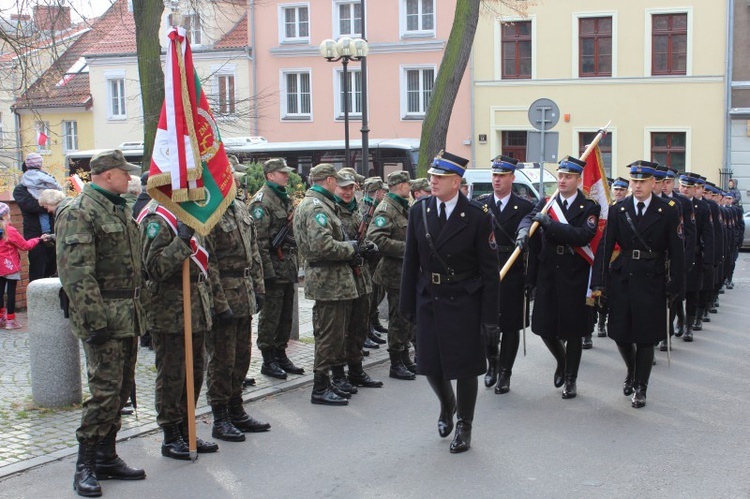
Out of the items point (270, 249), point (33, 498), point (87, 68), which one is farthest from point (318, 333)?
point (87, 68)

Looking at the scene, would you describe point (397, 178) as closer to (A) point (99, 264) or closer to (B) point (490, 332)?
(B) point (490, 332)

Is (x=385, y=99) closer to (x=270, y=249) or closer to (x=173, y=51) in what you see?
(x=270, y=249)

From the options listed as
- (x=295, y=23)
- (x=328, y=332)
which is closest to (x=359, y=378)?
(x=328, y=332)

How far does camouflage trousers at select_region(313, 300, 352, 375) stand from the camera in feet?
27.6

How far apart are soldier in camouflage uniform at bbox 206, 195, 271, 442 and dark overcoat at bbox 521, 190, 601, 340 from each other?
2.76m

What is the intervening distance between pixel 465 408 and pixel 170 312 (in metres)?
2.24

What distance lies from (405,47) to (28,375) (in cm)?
2978

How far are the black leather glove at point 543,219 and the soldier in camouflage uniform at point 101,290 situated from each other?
367 cm

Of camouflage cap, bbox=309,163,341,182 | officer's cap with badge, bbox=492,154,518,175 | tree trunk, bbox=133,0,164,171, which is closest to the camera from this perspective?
camouflage cap, bbox=309,163,341,182

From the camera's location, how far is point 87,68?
44.5m

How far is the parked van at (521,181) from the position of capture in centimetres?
2555

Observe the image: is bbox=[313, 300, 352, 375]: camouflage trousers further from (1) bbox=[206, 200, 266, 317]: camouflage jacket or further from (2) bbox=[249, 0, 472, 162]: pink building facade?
(2) bbox=[249, 0, 472, 162]: pink building facade

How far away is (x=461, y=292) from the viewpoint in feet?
22.7

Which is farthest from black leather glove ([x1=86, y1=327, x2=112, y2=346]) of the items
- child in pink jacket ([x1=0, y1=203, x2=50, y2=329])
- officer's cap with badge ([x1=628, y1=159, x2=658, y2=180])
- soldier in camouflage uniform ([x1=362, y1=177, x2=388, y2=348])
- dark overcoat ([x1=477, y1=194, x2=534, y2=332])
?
child in pink jacket ([x1=0, y1=203, x2=50, y2=329])
